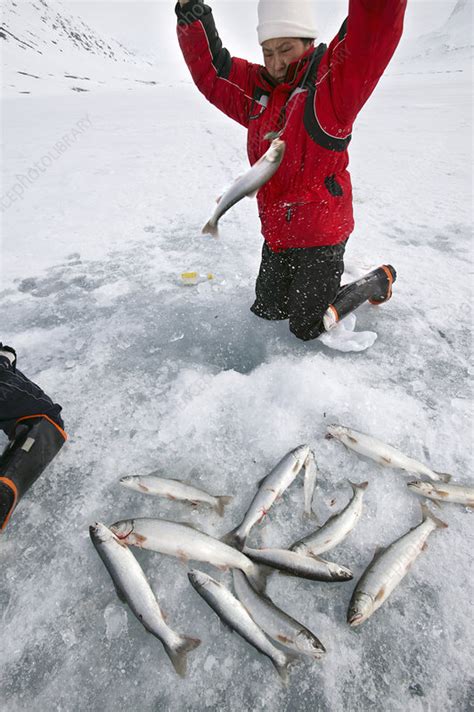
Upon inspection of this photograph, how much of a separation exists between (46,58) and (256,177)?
246ft

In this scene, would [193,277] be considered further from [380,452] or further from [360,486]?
[360,486]

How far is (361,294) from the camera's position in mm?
3502

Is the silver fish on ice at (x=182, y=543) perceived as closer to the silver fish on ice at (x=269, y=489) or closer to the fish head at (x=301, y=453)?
the silver fish on ice at (x=269, y=489)

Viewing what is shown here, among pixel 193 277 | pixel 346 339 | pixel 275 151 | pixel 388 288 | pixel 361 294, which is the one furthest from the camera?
pixel 193 277

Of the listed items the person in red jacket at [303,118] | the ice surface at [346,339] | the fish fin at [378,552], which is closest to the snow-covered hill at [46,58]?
the person in red jacket at [303,118]

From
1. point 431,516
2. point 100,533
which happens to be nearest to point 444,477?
point 431,516

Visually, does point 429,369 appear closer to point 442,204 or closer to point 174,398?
point 174,398

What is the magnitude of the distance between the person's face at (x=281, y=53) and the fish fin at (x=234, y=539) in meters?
3.01

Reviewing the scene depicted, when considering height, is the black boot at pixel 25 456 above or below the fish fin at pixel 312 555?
above

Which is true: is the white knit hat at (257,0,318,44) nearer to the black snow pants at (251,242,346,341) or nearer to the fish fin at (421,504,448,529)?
the black snow pants at (251,242,346,341)

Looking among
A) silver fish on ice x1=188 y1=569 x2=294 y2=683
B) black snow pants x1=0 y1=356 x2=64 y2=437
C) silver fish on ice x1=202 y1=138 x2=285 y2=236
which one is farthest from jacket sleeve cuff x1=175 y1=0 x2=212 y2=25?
silver fish on ice x1=188 y1=569 x2=294 y2=683

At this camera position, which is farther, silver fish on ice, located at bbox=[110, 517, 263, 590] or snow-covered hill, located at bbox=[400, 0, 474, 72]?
snow-covered hill, located at bbox=[400, 0, 474, 72]

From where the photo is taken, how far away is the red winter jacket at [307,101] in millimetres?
2205

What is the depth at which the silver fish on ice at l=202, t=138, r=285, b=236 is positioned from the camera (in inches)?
95.2
